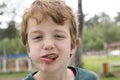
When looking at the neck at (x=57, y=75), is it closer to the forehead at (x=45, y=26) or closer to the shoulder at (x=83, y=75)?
the shoulder at (x=83, y=75)

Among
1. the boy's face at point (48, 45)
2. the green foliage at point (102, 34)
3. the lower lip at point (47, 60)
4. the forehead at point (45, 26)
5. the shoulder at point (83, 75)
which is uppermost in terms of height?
the green foliage at point (102, 34)

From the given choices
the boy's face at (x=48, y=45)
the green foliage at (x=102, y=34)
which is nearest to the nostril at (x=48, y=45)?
the boy's face at (x=48, y=45)

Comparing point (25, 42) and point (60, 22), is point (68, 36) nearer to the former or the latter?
point (60, 22)

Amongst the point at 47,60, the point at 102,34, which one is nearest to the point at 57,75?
the point at 47,60

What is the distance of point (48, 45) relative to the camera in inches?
57.9

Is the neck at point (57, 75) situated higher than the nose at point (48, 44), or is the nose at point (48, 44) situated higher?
the nose at point (48, 44)

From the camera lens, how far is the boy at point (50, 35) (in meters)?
1.50

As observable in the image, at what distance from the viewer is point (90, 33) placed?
63.2 meters

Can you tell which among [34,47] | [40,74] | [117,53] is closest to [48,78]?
[40,74]

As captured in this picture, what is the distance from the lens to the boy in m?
1.50

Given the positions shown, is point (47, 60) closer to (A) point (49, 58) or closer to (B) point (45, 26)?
(A) point (49, 58)

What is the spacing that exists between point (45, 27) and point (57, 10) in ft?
0.45

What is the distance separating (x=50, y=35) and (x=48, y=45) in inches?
2.7

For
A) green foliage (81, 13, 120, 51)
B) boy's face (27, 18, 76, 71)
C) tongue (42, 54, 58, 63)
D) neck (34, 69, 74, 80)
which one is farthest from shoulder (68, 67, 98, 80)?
green foliage (81, 13, 120, 51)
